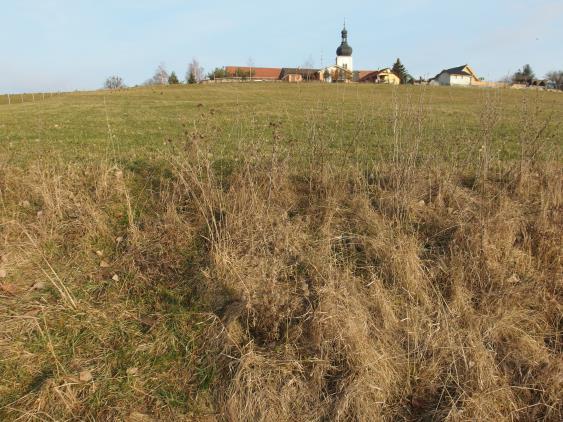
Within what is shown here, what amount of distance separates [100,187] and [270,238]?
7.02ft

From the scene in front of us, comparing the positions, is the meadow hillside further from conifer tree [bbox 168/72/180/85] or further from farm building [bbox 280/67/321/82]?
conifer tree [bbox 168/72/180/85]

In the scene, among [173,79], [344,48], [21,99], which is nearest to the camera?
[21,99]

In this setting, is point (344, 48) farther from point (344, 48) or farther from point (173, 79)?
point (173, 79)

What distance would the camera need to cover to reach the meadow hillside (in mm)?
2668

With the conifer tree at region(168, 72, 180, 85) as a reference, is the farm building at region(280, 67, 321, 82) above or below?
below

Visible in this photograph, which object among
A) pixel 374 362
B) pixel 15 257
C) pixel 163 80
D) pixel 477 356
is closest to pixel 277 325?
pixel 374 362

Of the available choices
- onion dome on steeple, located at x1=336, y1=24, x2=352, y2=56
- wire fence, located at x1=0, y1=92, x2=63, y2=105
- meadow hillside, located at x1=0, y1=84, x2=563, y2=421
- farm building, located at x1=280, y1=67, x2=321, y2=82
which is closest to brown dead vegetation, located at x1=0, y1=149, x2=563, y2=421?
meadow hillside, located at x1=0, y1=84, x2=563, y2=421

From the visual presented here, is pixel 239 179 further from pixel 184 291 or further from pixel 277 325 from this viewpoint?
pixel 277 325

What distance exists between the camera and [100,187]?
14.9 feet

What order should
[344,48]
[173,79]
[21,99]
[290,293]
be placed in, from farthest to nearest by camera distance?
1. [344,48]
2. [173,79]
3. [21,99]
4. [290,293]

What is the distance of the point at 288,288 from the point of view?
3.33 m

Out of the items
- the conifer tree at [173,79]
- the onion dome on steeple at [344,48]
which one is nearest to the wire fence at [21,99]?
the conifer tree at [173,79]

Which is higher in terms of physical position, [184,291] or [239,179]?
[239,179]

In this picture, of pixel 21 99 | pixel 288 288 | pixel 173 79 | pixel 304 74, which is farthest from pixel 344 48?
pixel 288 288
